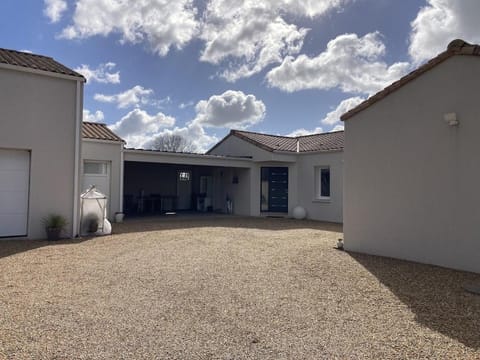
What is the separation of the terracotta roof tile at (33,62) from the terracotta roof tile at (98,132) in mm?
3199

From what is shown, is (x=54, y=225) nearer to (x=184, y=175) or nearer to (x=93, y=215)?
(x=93, y=215)

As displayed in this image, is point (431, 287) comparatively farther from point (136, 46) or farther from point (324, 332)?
point (136, 46)

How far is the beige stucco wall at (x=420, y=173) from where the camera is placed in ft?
21.7

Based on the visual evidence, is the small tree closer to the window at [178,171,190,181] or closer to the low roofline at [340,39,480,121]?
the window at [178,171,190,181]

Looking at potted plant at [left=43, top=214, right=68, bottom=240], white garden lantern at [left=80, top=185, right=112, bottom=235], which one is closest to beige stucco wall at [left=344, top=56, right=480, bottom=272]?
white garden lantern at [left=80, top=185, right=112, bottom=235]

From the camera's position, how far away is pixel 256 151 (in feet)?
57.7

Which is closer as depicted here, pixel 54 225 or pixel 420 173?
pixel 420 173

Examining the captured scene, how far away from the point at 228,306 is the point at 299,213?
486 inches

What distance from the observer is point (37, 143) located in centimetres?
973

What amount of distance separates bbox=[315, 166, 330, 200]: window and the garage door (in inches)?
471

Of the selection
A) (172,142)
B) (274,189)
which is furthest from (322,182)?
(172,142)

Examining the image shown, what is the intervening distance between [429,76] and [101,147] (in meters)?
11.6

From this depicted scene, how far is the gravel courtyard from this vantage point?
136 inches

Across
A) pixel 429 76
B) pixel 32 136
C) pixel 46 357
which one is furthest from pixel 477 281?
pixel 32 136
